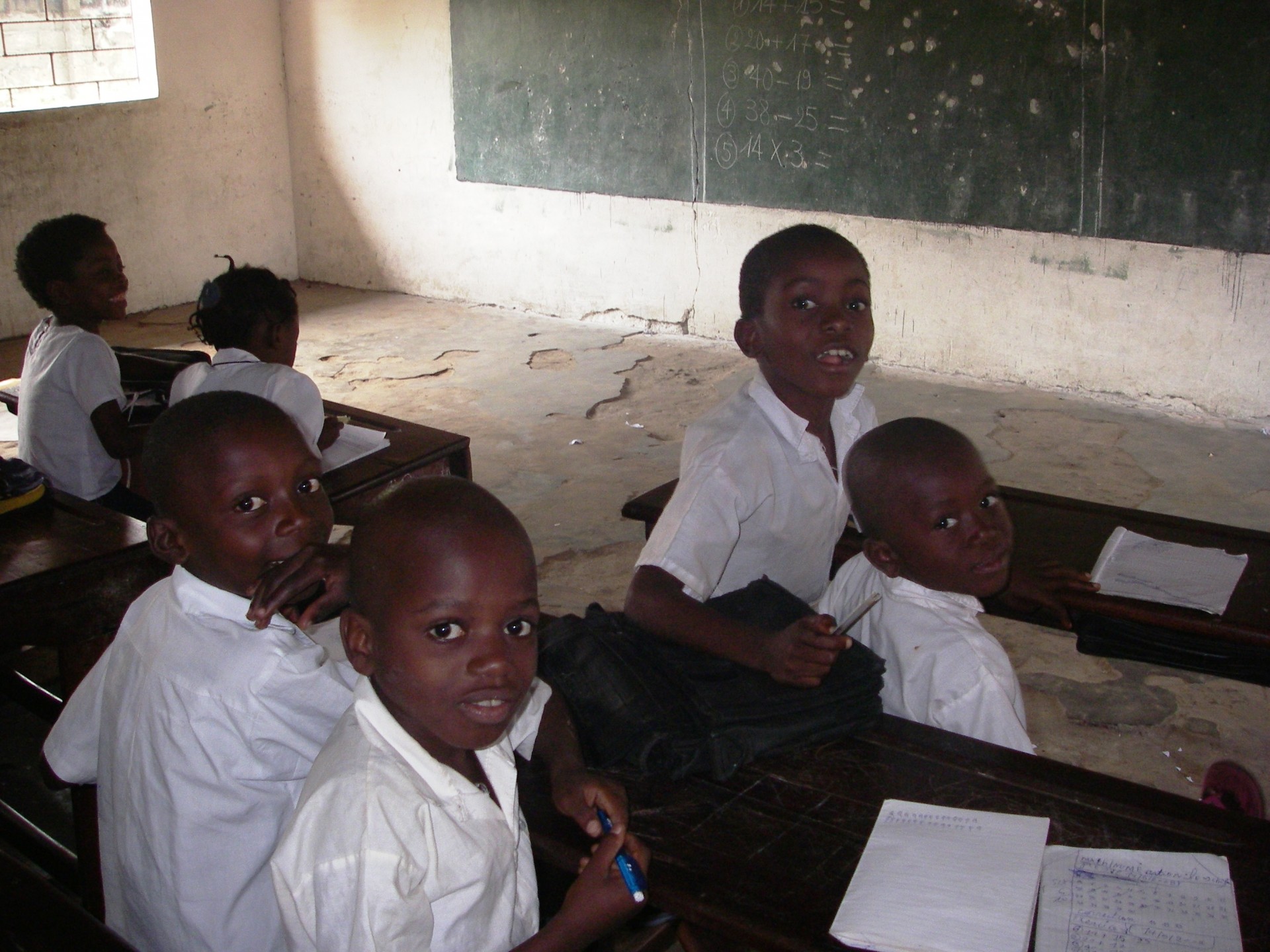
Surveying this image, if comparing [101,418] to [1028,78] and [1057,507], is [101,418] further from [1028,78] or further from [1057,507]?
[1028,78]

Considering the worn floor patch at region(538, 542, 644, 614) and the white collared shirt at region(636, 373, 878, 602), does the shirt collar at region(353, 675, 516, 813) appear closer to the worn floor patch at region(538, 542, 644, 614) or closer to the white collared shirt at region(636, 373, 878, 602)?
the white collared shirt at region(636, 373, 878, 602)

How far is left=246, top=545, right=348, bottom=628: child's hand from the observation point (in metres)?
1.34

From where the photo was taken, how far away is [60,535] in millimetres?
1938

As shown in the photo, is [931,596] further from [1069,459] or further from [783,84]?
[783,84]

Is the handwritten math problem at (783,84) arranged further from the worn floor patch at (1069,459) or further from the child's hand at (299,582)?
the child's hand at (299,582)

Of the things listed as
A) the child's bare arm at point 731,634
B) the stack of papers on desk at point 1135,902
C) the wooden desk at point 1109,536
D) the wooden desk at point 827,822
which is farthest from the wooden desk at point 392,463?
the stack of papers on desk at point 1135,902

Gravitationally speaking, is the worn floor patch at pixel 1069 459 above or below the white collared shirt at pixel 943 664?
below

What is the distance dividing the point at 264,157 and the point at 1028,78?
4.65 meters

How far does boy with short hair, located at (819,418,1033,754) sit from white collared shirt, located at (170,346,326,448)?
4.29 feet

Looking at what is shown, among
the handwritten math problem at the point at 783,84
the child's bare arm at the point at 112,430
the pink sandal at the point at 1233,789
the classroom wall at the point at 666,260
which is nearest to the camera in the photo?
the pink sandal at the point at 1233,789

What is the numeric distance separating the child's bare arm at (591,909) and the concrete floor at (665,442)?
168cm

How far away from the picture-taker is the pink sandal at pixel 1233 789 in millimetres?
2004

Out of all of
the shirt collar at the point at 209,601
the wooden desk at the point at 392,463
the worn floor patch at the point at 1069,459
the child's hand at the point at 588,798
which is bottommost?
the worn floor patch at the point at 1069,459

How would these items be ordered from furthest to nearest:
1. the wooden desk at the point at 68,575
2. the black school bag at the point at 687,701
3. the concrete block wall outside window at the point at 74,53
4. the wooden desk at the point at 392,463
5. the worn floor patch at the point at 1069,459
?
the concrete block wall outside window at the point at 74,53 < the worn floor patch at the point at 1069,459 < the wooden desk at the point at 392,463 < the wooden desk at the point at 68,575 < the black school bag at the point at 687,701
